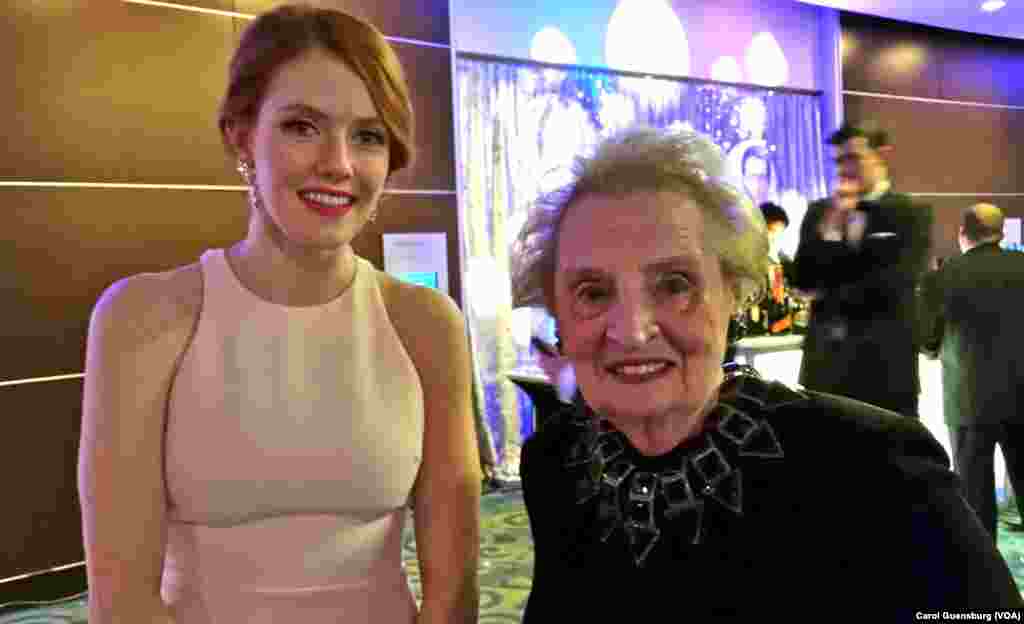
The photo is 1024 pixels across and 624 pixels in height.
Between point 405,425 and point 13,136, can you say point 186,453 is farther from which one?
point 13,136

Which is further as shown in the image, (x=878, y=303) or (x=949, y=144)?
(x=949, y=144)

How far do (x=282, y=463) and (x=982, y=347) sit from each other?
3.38 metres

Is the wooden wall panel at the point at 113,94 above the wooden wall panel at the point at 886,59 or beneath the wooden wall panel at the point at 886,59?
beneath

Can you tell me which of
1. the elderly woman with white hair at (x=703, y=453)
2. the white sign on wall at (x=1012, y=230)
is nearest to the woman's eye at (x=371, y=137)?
the elderly woman with white hair at (x=703, y=453)

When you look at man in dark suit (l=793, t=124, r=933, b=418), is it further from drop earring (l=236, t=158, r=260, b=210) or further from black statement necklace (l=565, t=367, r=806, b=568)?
drop earring (l=236, t=158, r=260, b=210)

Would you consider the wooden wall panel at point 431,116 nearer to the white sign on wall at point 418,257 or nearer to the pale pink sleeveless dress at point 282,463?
the white sign on wall at point 418,257

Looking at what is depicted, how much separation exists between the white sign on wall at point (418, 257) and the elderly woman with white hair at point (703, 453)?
364 cm

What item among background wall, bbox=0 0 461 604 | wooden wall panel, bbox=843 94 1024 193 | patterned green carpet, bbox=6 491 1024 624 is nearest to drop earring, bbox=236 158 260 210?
patterned green carpet, bbox=6 491 1024 624

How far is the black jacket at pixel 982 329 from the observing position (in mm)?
3506

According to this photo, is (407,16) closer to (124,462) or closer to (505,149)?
(505,149)

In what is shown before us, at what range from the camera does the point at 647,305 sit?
36.2 inches

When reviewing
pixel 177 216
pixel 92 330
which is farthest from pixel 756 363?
pixel 92 330

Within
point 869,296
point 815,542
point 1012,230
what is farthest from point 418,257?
point 1012,230

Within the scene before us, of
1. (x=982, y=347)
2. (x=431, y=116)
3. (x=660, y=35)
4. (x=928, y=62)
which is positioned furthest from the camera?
(x=928, y=62)
